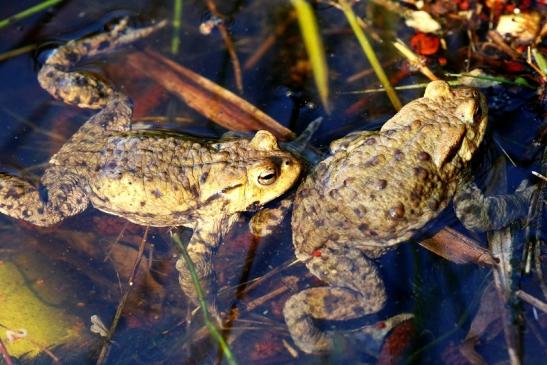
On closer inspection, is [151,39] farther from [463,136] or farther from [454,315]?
[454,315]

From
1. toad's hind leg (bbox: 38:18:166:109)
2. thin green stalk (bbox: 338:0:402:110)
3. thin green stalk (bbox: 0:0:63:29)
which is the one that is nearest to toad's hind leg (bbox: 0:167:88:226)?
toad's hind leg (bbox: 38:18:166:109)

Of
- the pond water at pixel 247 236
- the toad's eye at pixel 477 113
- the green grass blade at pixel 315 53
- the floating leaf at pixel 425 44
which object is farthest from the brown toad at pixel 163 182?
the floating leaf at pixel 425 44

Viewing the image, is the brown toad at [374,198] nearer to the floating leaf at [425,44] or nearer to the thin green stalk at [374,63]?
the thin green stalk at [374,63]

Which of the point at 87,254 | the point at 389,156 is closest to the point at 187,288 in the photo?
the point at 87,254

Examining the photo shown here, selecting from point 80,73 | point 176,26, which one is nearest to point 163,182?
point 80,73

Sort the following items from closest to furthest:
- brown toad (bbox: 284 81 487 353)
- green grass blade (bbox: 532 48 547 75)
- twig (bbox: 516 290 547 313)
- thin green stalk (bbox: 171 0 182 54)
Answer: twig (bbox: 516 290 547 313) < brown toad (bbox: 284 81 487 353) < green grass blade (bbox: 532 48 547 75) < thin green stalk (bbox: 171 0 182 54)

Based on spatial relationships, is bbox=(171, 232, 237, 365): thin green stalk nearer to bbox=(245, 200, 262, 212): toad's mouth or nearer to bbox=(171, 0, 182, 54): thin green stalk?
bbox=(245, 200, 262, 212): toad's mouth

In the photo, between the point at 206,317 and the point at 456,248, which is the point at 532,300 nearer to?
the point at 456,248
